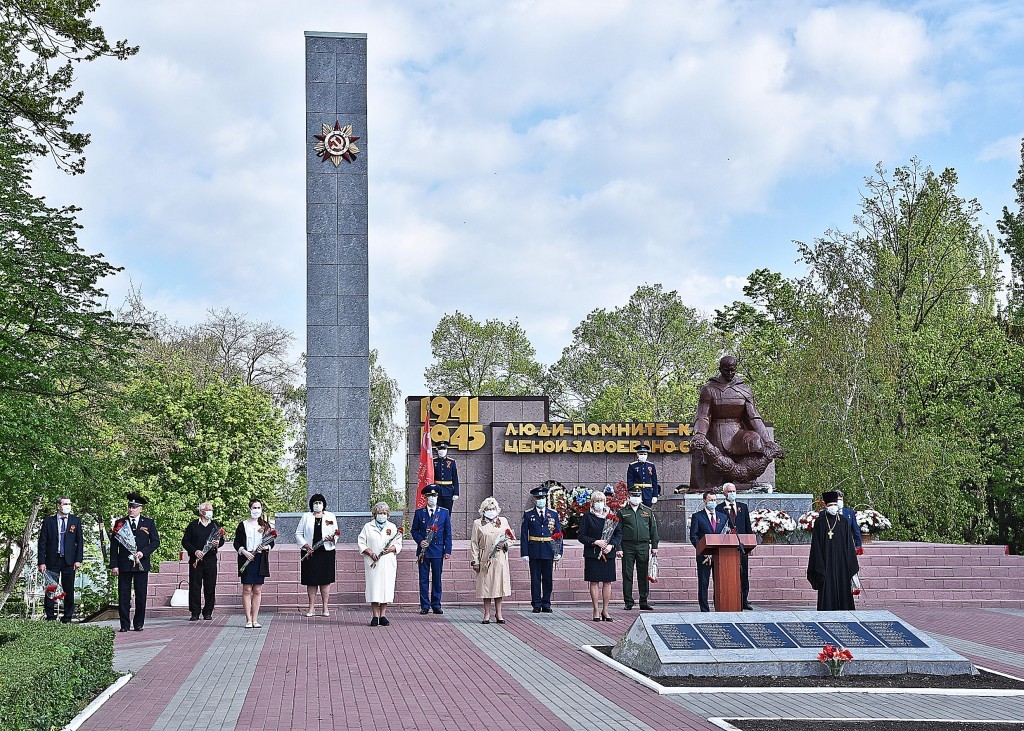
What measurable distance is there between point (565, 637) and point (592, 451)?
1189 centimetres

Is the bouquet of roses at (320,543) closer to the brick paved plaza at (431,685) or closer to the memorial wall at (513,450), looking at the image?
the brick paved plaza at (431,685)

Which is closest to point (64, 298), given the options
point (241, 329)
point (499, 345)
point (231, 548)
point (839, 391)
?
point (231, 548)

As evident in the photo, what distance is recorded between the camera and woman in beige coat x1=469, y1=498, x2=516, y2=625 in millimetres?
14125

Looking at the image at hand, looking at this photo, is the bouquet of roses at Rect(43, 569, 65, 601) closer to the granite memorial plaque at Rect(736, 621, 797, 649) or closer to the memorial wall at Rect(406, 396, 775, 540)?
the granite memorial plaque at Rect(736, 621, 797, 649)

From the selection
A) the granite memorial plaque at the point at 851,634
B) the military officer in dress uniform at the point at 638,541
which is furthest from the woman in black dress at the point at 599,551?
the granite memorial plaque at the point at 851,634

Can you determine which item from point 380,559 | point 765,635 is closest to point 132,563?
point 380,559

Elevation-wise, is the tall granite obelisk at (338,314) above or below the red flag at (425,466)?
above

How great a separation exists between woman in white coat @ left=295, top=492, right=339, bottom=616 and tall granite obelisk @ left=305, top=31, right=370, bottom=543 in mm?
5666

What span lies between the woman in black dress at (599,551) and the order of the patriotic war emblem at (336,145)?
975 centimetres

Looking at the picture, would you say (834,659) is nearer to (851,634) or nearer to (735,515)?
(851,634)

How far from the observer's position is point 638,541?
49.4ft

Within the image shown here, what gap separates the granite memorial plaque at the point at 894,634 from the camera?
10523 millimetres

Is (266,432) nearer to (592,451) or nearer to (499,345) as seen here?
(592,451)

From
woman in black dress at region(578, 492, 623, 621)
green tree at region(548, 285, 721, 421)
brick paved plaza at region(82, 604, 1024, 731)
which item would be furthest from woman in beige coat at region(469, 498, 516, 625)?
green tree at region(548, 285, 721, 421)
